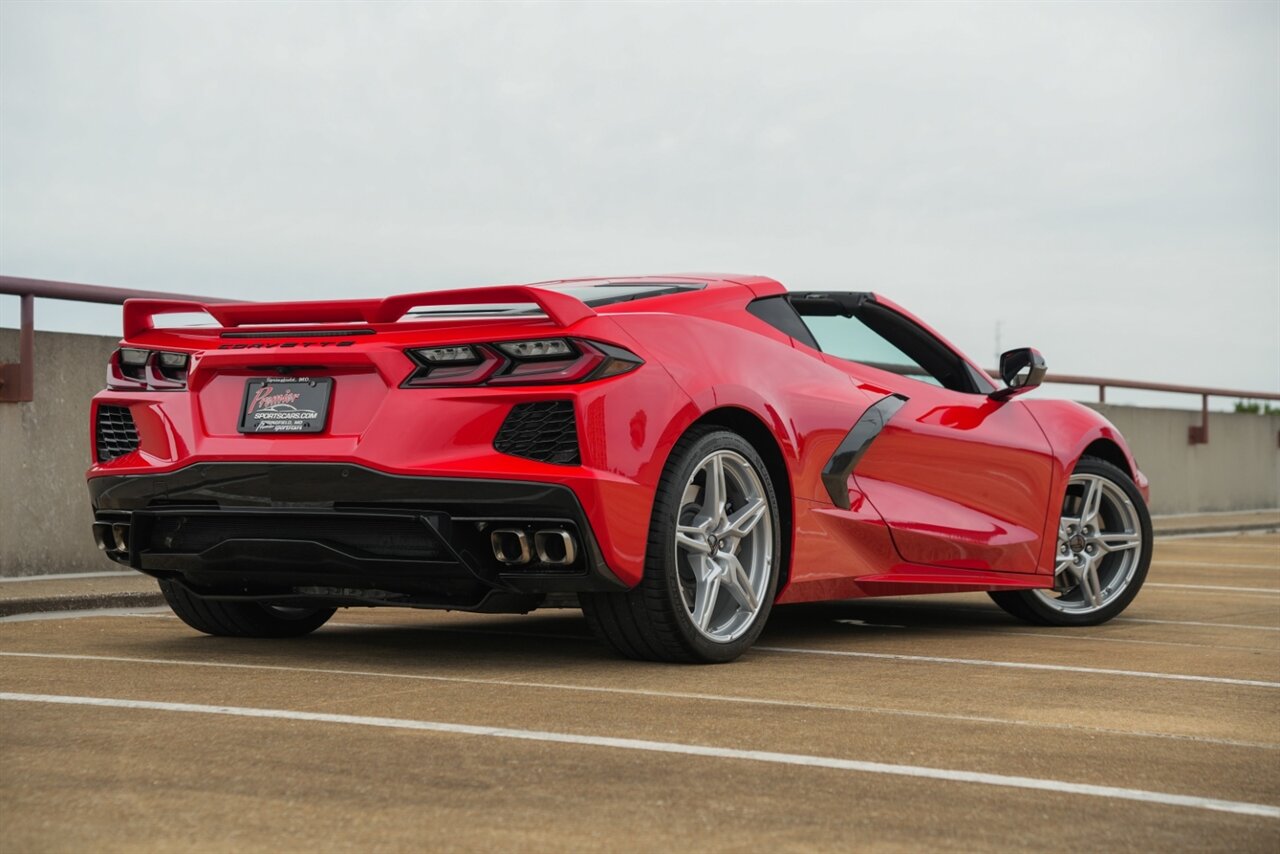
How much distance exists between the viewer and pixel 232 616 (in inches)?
249

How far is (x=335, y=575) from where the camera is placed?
530 cm

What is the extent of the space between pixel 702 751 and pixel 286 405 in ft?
6.54

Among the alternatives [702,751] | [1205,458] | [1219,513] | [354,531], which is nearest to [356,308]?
[354,531]

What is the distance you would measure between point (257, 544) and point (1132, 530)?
419cm

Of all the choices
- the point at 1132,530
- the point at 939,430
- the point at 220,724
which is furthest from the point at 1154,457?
the point at 220,724

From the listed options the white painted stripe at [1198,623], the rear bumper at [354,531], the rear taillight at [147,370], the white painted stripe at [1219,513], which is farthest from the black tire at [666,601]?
the white painted stripe at [1219,513]

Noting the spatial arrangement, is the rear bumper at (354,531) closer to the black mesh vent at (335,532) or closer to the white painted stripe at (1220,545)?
the black mesh vent at (335,532)

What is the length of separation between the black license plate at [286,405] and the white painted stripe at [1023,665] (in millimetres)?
1873

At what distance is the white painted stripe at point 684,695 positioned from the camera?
430 cm

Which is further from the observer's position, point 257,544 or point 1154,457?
point 1154,457

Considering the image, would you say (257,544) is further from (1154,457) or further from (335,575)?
(1154,457)

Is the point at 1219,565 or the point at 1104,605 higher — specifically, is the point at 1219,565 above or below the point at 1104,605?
below

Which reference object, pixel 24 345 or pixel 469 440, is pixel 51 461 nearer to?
pixel 24 345

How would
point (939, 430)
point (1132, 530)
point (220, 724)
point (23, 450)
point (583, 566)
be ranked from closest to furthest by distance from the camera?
point (220, 724) → point (583, 566) → point (939, 430) → point (1132, 530) → point (23, 450)
